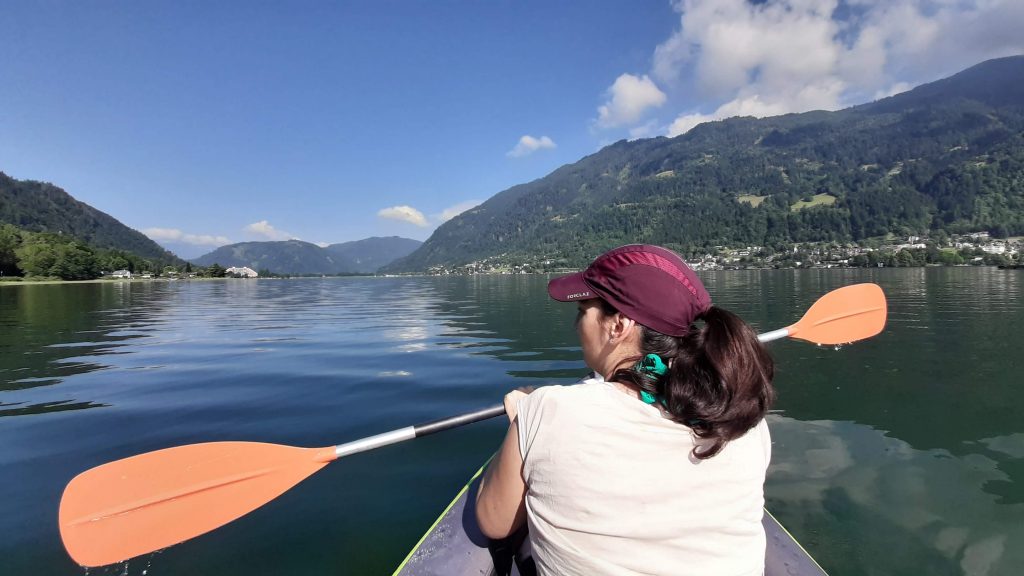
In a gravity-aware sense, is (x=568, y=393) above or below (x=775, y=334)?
above

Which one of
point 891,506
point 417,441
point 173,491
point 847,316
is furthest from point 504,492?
point 847,316

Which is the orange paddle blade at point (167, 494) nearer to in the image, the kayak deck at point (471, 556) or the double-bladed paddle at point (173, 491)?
the double-bladed paddle at point (173, 491)

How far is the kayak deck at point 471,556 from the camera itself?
275cm

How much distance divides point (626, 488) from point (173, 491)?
→ 331 centimetres

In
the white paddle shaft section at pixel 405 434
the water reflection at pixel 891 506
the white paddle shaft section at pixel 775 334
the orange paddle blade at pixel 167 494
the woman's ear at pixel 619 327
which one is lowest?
the water reflection at pixel 891 506

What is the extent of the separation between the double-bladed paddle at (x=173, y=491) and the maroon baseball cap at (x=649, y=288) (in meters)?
2.63

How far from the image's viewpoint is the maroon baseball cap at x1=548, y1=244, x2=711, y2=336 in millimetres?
1789

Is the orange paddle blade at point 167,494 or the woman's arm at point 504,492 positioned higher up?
the woman's arm at point 504,492

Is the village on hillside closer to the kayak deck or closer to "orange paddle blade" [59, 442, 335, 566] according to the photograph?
the kayak deck

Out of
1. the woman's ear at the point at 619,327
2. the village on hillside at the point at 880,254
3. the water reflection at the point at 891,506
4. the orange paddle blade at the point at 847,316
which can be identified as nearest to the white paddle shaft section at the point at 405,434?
the woman's ear at the point at 619,327

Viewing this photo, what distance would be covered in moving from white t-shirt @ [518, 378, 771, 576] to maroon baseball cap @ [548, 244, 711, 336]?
0.35 metres

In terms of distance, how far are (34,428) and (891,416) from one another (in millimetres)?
12284

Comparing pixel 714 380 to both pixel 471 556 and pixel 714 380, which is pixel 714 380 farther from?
pixel 471 556

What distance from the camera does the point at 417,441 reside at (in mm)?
5875
